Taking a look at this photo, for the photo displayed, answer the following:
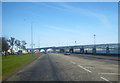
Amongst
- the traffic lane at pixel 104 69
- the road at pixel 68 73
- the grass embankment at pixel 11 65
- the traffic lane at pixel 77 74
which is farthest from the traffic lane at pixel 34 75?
the traffic lane at pixel 104 69

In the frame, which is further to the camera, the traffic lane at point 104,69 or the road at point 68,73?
the traffic lane at point 104,69

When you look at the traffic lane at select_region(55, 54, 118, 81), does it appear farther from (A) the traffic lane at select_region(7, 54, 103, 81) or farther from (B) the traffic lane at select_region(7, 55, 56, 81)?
(B) the traffic lane at select_region(7, 55, 56, 81)

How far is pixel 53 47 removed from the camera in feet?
546

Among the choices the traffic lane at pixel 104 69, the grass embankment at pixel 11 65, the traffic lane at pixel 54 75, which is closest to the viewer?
the traffic lane at pixel 54 75

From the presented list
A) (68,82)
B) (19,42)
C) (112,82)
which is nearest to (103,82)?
(112,82)

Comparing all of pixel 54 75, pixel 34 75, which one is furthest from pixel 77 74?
pixel 34 75

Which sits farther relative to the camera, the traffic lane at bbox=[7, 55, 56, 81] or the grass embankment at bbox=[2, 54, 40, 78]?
the grass embankment at bbox=[2, 54, 40, 78]

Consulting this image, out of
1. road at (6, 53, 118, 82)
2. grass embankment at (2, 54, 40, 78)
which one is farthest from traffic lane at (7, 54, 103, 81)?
grass embankment at (2, 54, 40, 78)

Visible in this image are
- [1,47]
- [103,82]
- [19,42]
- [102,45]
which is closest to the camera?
[103,82]

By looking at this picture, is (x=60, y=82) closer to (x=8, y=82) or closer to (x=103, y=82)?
(x=103, y=82)

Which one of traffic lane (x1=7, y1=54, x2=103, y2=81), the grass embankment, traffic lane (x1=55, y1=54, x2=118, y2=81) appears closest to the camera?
traffic lane (x1=7, y1=54, x2=103, y2=81)

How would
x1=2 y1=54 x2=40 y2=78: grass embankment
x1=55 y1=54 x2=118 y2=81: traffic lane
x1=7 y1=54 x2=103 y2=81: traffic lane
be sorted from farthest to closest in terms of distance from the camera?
x1=2 y1=54 x2=40 y2=78: grass embankment < x1=55 y1=54 x2=118 y2=81: traffic lane < x1=7 y1=54 x2=103 y2=81: traffic lane

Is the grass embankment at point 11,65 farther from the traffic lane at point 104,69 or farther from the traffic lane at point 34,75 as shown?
the traffic lane at point 104,69

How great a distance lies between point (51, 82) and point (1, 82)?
10.3 feet
